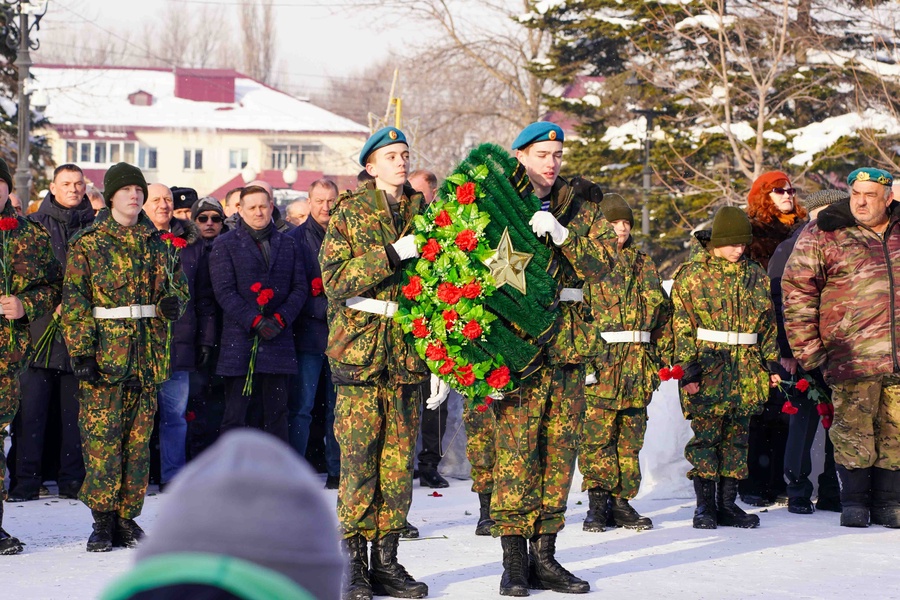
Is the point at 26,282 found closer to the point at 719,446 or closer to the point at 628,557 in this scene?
the point at 628,557

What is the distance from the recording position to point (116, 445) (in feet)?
23.1

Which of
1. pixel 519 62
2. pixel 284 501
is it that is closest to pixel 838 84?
pixel 519 62

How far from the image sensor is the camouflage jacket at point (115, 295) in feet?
23.1

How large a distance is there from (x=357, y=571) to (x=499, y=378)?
113 centimetres

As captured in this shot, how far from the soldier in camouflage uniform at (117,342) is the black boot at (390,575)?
174cm

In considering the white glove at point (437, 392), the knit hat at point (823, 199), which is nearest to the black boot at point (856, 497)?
the knit hat at point (823, 199)

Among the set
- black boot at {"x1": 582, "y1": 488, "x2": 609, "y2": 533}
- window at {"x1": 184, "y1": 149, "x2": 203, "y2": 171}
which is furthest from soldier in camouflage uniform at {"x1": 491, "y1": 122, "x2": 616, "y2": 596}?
window at {"x1": 184, "y1": 149, "x2": 203, "y2": 171}

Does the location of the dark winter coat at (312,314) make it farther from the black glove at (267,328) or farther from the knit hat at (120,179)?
the knit hat at (120,179)

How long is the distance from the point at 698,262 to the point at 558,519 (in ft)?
8.67

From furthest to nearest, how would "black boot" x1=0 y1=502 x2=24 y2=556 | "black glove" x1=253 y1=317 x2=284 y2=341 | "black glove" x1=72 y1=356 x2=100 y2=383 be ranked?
"black glove" x1=253 y1=317 x2=284 y2=341 → "black glove" x1=72 y1=356 x2=100 y2=383 → "black boot" x1=0 y1=502 x2=24 y2=556

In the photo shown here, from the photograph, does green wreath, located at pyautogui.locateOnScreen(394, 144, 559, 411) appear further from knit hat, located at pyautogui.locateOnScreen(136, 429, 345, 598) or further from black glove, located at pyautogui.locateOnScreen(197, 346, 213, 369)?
knit hat, located at pyautogui.locateOnScreen(136, 429, 345, 598)

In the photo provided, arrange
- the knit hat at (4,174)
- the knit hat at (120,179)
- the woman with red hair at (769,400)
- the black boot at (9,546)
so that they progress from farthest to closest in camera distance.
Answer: the woman with red hair at (769,400), the knit hat at (120,179), the knit hat at (4,174), the black boot at (9,546)

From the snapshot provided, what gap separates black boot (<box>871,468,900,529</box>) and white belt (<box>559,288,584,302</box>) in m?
3.13

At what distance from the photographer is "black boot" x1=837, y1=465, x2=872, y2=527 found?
818cm
